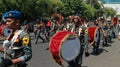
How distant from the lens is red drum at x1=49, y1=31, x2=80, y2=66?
6734mm

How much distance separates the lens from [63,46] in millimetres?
6996

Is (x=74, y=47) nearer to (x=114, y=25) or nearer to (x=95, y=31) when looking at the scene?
(x=95, y=31)

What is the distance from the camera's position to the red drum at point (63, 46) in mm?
6734

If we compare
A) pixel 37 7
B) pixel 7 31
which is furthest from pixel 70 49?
pixel 37 7

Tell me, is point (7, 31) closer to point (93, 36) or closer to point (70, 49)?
point (70, 49)

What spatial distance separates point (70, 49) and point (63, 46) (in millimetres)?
284

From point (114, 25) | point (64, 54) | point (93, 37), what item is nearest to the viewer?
point (64, 54)

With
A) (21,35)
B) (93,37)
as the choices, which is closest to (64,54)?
(21,35)

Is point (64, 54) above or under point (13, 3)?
above

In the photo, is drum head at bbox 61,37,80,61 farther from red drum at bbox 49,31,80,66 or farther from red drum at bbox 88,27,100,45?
red drum at bbox 88,27,100,45

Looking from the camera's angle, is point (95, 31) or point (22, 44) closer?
point (22, 44)

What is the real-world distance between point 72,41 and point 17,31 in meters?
2.92

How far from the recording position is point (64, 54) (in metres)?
6.86

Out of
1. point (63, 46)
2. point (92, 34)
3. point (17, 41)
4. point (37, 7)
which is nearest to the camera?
point (17, 41)
